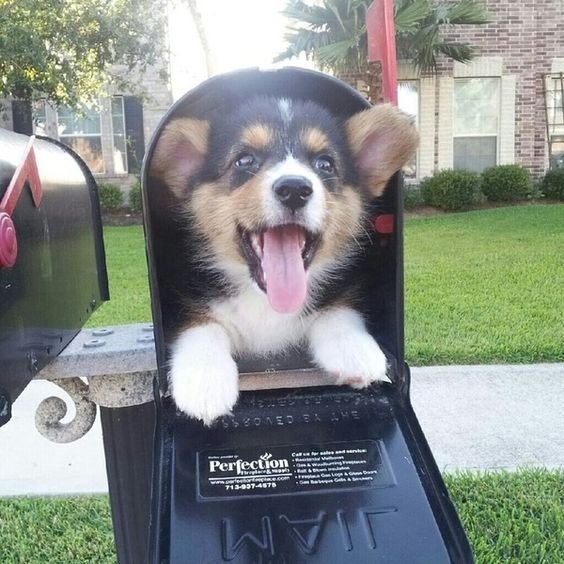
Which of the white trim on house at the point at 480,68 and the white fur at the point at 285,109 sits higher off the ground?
the white trim on house at the point at 480,68

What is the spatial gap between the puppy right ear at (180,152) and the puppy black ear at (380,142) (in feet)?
1.55

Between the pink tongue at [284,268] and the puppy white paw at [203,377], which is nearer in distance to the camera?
the puppy white paw at [203,377]

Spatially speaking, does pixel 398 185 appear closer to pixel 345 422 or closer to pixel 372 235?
pixel 372 235

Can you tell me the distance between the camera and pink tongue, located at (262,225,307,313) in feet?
6.29

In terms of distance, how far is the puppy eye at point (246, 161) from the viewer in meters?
2.05

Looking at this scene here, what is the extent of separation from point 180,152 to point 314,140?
0.41m

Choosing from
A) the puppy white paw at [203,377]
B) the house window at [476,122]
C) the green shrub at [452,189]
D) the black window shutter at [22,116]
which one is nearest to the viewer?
the puppy white paw at [203,377]

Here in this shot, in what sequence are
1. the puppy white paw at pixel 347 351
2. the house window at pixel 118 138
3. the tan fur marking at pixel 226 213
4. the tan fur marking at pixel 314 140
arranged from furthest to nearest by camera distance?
the house window at pixel 118 138, the tan fur marking at pixel 314 140, the tan fur marking at pixel 226 213, the puppy white paw at pixel 347 351

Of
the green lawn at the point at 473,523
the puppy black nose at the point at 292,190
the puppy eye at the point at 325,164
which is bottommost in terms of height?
the green lawn at the point at 473,523

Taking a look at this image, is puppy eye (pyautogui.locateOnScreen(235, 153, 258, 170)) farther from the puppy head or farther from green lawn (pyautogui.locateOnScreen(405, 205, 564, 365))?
green lawn (pyautogui.locateOnScreen(405, 205, 564, 365))

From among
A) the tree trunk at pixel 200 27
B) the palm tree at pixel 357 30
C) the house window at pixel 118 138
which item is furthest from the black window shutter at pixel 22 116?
the palm tree at pixel 357 30

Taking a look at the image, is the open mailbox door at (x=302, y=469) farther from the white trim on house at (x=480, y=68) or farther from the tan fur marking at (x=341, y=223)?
the white trim on house at (x=480, y=68)

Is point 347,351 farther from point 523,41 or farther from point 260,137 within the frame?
point 523,41

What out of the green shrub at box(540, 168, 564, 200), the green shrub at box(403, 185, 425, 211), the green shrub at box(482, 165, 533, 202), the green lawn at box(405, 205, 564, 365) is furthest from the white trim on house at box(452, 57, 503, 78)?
the green lawn at box(405, 205, 564, 365)
